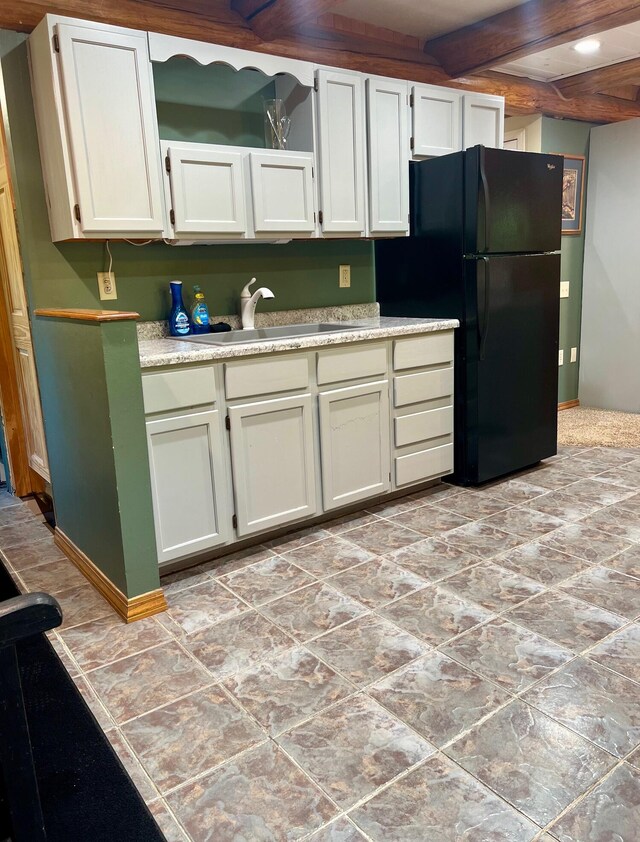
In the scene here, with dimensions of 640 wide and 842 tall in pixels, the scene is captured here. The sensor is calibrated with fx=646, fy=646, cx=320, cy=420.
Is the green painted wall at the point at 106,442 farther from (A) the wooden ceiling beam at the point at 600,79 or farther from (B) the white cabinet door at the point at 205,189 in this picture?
(A) the wooden ceiling beam at the point at 600,79

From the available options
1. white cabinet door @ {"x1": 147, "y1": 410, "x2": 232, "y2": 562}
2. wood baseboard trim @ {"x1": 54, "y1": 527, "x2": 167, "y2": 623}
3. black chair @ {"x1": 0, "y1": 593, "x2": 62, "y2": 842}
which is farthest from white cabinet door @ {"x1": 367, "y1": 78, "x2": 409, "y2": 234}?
black chair @ {"x1": 0, "y1": 593, "x2": 62, "y2": 842}

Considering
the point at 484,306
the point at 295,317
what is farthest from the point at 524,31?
the point at 295,317

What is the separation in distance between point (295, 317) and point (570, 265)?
104 inches

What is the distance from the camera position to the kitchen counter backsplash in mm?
2957

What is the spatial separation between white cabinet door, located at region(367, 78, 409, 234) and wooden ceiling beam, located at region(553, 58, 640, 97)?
176cm

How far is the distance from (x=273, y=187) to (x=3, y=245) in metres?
1.38

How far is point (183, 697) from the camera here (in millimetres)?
1809

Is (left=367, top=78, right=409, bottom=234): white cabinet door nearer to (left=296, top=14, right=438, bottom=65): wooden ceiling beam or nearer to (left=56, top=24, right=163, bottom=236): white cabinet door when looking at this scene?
(left=296, top=14, right=438, bottom=65): wooden ceiling beam

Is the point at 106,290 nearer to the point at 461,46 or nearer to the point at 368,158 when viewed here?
the point at 368,158

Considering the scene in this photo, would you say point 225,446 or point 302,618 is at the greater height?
point 225,446

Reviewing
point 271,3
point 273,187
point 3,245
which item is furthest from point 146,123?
point 3,245

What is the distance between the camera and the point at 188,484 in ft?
8.13

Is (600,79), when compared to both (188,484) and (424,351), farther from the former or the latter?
(188,484)

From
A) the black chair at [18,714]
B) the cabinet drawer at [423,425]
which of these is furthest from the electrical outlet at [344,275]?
the black chair at [18,714]
